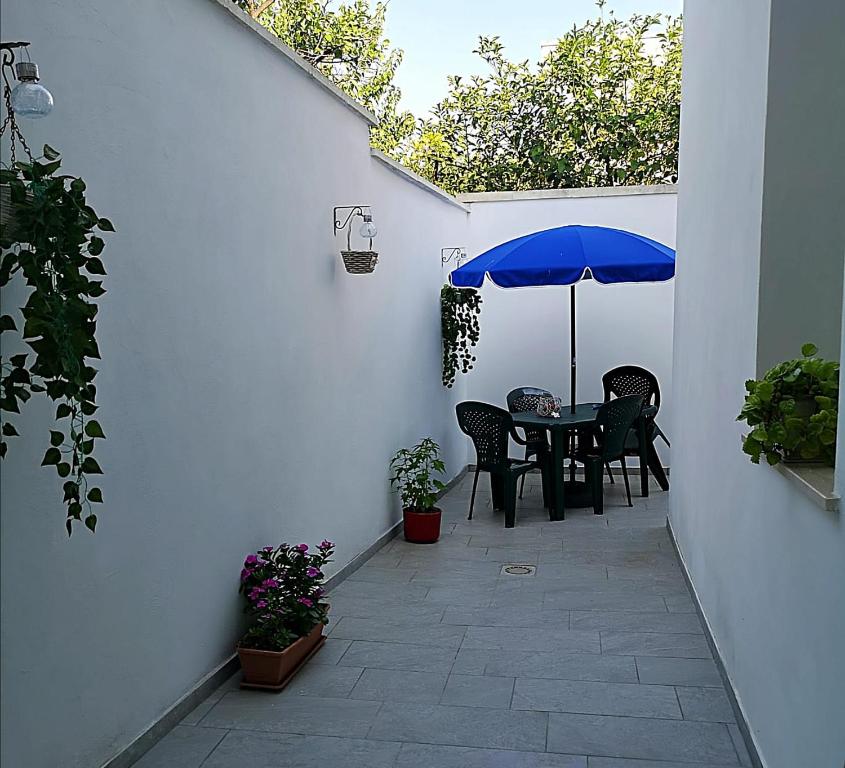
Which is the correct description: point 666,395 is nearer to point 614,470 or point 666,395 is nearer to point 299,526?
point 614,470

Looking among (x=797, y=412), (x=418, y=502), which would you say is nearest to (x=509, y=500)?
(x=418, y=502)

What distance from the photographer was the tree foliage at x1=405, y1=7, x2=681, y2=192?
1109 centimetres

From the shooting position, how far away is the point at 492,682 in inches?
146

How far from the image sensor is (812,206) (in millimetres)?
3104

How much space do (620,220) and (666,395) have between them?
181cm

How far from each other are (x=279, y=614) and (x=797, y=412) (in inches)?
90.0

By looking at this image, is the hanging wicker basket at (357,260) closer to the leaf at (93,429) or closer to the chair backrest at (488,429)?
the chair backrest at (488,429)

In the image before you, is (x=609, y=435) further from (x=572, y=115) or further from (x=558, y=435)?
(x=572, y=115)

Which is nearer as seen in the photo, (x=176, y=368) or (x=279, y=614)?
(x=176, y=368)

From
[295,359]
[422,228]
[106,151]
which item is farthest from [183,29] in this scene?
[422,228]

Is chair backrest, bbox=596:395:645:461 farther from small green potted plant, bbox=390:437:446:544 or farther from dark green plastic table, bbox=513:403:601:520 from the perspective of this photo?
small green potted plant, bbox=390:437:446:544

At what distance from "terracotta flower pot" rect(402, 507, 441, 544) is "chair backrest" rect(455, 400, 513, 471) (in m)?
0.76

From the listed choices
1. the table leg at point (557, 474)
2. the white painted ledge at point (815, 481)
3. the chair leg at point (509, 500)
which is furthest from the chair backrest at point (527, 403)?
the white painted ledge at point (815, 481)

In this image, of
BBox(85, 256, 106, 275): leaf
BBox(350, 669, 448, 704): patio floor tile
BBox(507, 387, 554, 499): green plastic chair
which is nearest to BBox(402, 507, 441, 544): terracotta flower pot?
BBox(507, 387, 554, 499): green plastic chair
